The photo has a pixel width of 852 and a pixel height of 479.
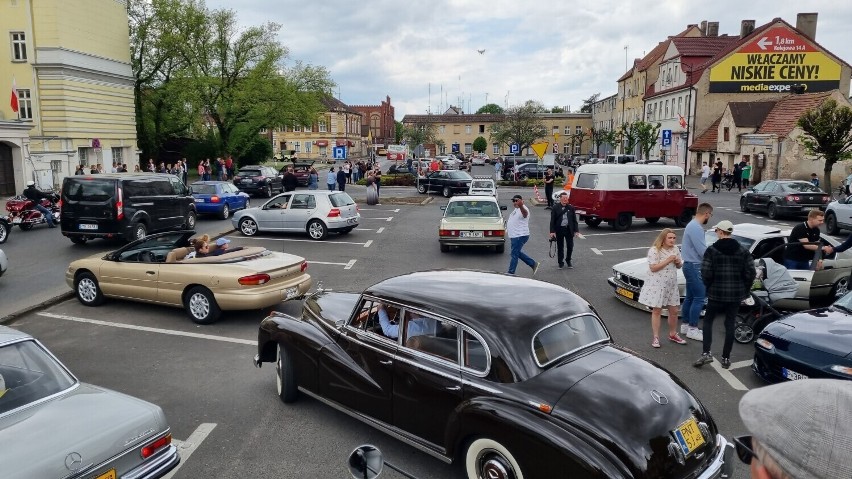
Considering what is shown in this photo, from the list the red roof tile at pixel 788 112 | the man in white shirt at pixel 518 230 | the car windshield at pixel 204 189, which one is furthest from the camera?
the red roof tile at pixel 788 112

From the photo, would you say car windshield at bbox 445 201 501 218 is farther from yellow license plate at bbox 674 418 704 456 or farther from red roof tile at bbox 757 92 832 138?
red roof tile at bbox 757 92 832 138

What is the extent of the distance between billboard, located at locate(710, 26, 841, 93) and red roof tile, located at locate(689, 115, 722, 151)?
333cm

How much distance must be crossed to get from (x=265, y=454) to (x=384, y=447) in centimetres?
109

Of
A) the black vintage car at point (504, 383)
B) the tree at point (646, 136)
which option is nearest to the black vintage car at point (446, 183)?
the tree at point (646, 136)

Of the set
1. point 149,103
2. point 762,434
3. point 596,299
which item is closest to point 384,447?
point 762,434

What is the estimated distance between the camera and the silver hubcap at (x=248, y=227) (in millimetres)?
18750

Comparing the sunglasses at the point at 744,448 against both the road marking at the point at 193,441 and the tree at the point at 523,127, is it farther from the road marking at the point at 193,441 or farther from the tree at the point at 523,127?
the tree at the point at 523,127

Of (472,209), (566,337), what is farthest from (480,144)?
(566,337)

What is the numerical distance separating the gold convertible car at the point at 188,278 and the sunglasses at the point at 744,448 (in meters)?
7.94

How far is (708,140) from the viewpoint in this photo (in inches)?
1784

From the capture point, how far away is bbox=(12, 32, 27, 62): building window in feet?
111

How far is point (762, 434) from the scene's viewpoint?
1.68 meters

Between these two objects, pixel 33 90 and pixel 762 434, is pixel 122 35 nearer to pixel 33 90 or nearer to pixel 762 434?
pixel 33 90

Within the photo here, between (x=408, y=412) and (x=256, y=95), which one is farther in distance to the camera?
(x=256, y=95)
